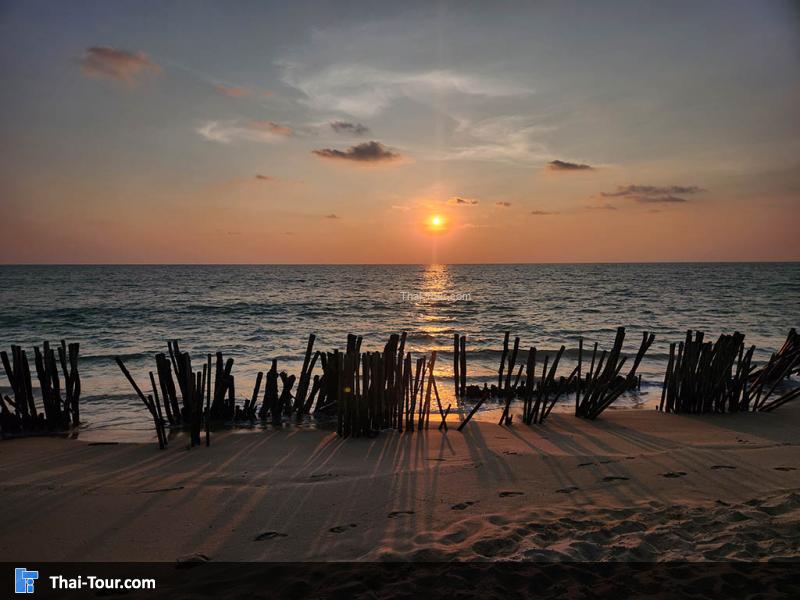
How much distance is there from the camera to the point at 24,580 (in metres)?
3.80

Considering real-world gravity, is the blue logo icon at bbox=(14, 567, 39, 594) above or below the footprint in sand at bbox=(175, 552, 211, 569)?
Answer: below

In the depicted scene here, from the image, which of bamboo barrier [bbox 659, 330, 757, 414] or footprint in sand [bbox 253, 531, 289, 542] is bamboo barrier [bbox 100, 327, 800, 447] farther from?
footprint in sand [bbox 253, 531, 289, 542]

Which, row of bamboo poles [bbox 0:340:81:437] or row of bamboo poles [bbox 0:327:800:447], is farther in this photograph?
row of bamboo poles [bbox 0:340:81:437]

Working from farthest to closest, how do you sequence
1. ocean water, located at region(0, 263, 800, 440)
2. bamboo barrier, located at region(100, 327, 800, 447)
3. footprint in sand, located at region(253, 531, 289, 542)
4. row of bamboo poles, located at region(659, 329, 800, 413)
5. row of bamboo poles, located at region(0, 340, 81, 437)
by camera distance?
ocean water, located at region(0, 263, 800, 440) → row of bamboo poles, located at region(659, 329, 800, 413) → row of bamboo poles, located at region(0, 340, 81, 437) → bamboo barrier, located at region(100, 327, 800, 447) → footprint in sand, located at region(253, 531, 289, 542)

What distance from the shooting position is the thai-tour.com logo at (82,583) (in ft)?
12.2

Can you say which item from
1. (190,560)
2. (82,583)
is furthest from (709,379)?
(82,583)

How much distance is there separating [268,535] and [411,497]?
57.3 inches

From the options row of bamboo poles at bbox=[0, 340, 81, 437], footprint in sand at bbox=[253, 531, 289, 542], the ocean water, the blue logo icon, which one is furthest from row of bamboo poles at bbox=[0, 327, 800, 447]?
the blue logo icon

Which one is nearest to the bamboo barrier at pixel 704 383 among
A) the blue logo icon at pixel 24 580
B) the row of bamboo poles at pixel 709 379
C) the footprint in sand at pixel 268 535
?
the row of bamboo poles at pixel 709 379

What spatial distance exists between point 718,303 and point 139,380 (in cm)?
4168

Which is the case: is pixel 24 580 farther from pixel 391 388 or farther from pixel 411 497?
pixel 391 388

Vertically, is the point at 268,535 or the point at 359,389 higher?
the point at 359,389

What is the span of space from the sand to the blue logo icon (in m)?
Result: 0.25

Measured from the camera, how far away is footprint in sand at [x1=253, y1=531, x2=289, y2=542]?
434 centimetres
